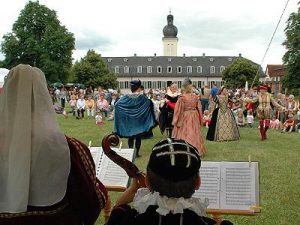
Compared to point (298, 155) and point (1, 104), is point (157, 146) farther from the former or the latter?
point (298, 155)

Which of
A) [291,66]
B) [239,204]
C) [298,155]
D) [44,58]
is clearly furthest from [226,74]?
[239,204]

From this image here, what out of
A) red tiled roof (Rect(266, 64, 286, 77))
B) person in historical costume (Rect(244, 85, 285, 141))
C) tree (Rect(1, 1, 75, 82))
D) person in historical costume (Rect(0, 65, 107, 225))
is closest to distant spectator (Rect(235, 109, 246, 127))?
person in historical costume (Rect(244, 85, 285, 141))

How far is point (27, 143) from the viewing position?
2.28m

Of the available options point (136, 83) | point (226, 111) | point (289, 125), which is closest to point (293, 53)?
point (289, 125)

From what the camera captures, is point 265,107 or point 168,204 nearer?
point 168,204

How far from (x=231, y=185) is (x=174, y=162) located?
1.49 meters

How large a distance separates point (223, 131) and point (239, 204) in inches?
368

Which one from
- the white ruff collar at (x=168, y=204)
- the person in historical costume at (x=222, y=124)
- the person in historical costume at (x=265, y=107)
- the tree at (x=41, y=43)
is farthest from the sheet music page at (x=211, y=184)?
the tree at (x=41, y=43)

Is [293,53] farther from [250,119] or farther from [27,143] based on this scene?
[27,143]

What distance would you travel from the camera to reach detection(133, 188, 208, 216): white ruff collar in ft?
6.97

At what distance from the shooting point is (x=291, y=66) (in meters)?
40.1

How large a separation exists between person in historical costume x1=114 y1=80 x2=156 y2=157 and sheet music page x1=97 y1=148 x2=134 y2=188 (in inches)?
226

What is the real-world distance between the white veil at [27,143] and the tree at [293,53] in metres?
38.9

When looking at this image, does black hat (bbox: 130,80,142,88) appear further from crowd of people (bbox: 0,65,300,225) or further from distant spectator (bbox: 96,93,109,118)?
distant spectator (bbox: 96,93,109,118)
